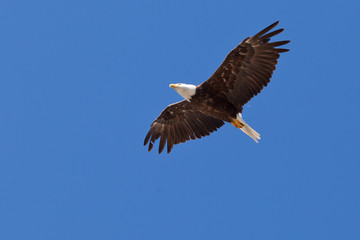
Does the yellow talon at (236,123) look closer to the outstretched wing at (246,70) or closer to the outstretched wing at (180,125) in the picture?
the outstretched wing at (246,70)

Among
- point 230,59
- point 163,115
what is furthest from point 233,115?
point 163,115

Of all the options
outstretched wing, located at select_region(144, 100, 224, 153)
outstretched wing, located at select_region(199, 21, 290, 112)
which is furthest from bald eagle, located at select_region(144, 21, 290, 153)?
outstretched wing, located at select_region(144, 100, 224, 153)

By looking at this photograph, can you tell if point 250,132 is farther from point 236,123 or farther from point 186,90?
point 186,90

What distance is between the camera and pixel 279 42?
589 inches

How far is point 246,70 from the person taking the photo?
51.6 ft

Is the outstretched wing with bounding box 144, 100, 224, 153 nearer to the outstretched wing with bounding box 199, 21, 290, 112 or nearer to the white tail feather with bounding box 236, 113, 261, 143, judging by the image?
the white tail feather with bounding box 236, 113, 261, 143

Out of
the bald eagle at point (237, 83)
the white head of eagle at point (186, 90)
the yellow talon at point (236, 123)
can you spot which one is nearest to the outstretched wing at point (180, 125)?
the bald eagle at point (237, 83)

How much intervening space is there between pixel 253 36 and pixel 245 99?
193cm

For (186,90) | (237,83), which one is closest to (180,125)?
(186,90)

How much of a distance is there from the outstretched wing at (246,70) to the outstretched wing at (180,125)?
6.30ft

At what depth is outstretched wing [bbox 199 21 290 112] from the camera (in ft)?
49.6

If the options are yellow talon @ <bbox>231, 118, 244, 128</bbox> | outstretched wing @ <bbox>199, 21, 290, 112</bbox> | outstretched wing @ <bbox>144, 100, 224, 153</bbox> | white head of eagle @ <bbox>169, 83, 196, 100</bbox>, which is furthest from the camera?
outstretched wing @ <bbox>144, 100, 224, 153</bbox>

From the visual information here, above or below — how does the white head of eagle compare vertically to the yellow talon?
above

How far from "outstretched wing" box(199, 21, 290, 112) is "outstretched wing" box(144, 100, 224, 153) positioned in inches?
75.6
